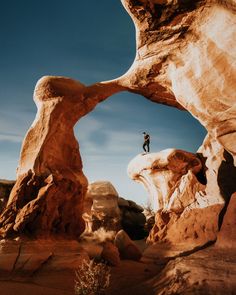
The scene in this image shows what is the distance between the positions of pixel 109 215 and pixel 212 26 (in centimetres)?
1450

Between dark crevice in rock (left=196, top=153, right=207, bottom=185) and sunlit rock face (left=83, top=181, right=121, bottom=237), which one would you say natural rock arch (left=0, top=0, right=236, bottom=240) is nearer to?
dark crevice in rock (left=196, top=153, right=207, bottom=185)

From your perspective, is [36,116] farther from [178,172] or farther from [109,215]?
[109,215]

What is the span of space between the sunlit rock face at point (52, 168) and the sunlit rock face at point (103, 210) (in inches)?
325

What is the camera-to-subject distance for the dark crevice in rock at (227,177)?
27.4 ft

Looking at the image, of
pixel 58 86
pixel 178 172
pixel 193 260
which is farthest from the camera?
pixel 178 172

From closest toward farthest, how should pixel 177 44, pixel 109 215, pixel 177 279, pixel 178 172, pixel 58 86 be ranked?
pixel 177 279
pixel 177 44
pixel 58 86
pixel 178 172
pixel 109 215

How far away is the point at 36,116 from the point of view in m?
8.98

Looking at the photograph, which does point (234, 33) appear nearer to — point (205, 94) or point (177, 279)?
point (205, 94)

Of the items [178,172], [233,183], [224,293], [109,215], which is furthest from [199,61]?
[109,215]

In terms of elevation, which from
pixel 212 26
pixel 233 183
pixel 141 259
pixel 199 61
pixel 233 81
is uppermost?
pixel 212 26

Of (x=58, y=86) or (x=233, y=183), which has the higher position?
(x=58, y=86)

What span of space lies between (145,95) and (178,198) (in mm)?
3803

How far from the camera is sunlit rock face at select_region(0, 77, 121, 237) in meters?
7.38

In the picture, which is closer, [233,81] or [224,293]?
[224,293]
